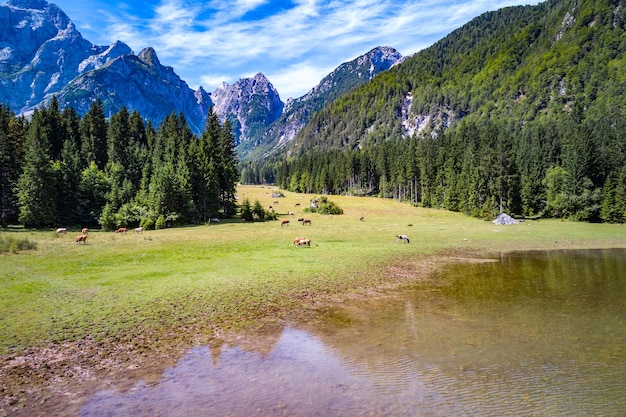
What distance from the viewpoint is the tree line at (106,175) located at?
6061 cm

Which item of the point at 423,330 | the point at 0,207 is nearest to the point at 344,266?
the point at 423,330

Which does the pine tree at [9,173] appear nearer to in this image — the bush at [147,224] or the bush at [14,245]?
the bush at [147,224]

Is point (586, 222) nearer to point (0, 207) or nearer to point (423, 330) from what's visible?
point (423, 330)

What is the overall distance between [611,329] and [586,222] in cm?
7203

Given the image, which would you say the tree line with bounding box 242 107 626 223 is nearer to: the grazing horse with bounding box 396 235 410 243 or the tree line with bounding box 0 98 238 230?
the grazing horse with bounding box 396 235 410 243

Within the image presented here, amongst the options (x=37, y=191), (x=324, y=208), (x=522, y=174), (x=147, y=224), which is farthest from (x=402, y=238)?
(x=522, y=174)

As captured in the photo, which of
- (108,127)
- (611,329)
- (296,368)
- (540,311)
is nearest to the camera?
(296,368)

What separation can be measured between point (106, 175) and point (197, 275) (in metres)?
60.8

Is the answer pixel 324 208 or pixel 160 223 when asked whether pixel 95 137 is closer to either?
pixel 160 223

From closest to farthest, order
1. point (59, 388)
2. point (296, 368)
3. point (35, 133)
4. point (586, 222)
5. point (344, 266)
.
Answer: point (59, 388) → point (296, 368) → point (344, 266) → point (35, 133) → point (586, 222)

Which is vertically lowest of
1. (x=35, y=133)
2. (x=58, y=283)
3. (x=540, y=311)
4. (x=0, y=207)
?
(x=540, y=311)

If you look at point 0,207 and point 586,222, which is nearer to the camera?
point 0,207

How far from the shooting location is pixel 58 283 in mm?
25047

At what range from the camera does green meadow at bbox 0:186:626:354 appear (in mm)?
18109
